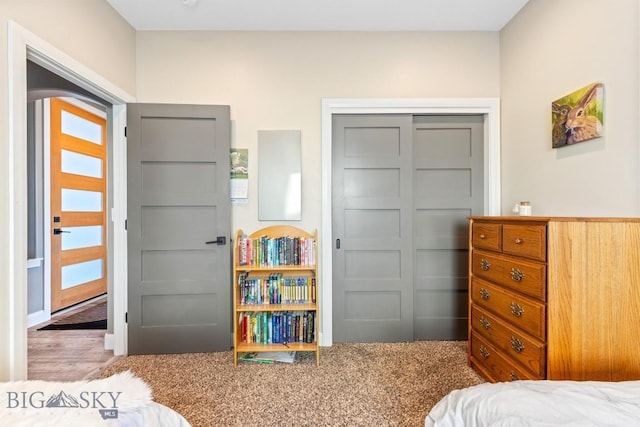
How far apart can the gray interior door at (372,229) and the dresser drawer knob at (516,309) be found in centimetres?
98

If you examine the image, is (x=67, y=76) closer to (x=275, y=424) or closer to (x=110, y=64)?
(x=110, y=64)

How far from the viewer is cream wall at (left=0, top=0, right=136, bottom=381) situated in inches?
57.2

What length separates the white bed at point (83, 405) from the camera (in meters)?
0.73

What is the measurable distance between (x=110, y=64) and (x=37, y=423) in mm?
2420

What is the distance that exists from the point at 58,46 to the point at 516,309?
10.2 ft

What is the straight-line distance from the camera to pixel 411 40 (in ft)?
8.47

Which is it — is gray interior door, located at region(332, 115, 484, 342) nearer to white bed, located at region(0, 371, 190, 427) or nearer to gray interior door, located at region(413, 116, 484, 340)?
gray interior door, located at region(413, 116, 484, 340)

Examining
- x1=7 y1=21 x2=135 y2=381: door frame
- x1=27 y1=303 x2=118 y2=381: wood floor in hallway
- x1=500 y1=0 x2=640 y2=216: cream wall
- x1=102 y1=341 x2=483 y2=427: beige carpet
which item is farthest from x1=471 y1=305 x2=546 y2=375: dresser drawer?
x1=27 y1=303 x2=118 y2=381: wood floor in hallway

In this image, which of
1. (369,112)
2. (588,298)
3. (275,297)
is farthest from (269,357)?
(369,112)

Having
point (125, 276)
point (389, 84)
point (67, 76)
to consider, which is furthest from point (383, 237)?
point (67, 76)

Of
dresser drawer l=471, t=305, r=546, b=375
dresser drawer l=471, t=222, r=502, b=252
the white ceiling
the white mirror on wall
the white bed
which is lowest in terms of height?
dresser drawer l=471, t=305, r=546, b=375

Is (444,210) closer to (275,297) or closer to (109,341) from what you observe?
(275,297)

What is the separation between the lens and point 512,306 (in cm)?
173

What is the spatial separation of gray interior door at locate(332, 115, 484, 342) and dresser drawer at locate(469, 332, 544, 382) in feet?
1.87
